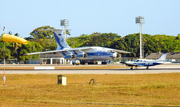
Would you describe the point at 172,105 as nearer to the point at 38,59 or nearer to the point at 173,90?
the point at 173,90

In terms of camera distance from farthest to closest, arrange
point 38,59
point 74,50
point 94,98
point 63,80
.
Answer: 1. point 38,59
2. point 74,50
3. point 63,80
4. point 94,98

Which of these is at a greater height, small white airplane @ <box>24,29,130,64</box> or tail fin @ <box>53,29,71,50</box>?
tail fin @ <box>53,29,71,50</box>

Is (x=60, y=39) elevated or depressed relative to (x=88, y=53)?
elevated

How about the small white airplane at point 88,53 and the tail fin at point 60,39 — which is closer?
the small white airplane at point 88,53

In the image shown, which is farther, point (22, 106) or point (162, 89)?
point (162, 89)

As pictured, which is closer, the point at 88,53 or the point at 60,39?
the point at 88,53

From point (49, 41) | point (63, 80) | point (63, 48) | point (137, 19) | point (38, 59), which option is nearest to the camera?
point (63, 80)

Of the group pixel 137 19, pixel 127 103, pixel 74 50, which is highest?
pixel 137 19

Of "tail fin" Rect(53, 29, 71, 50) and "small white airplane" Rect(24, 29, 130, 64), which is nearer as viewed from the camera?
"small white airplane" Rect(24, 29, 130, 64)

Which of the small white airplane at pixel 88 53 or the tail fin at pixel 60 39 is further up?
the tail fin at pixel 60 39

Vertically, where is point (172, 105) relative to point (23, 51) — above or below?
below

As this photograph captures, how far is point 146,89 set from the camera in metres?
20.3

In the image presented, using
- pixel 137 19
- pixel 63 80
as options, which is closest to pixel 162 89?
pixel 63 80

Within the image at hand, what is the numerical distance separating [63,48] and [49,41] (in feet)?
280
